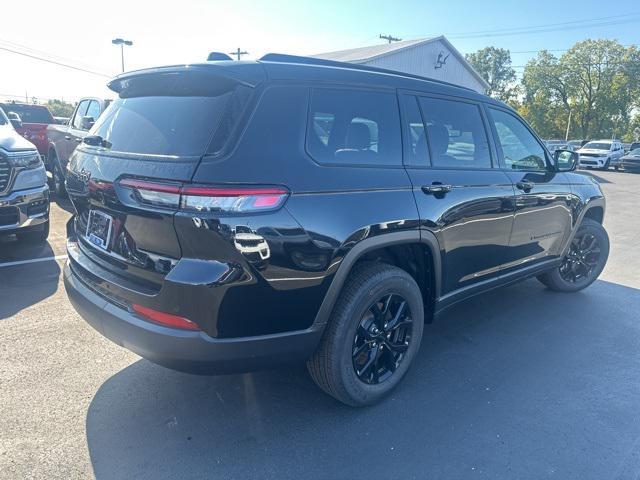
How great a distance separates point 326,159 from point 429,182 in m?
0.84

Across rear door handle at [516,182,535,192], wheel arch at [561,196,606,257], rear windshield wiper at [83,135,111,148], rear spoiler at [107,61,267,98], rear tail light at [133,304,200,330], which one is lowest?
rear tail light at [133,304,200,330]

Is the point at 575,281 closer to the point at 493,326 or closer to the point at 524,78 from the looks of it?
the point at 493,326

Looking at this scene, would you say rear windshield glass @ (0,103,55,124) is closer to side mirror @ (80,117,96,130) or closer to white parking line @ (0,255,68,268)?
side mirror @ (80,117,96,130)

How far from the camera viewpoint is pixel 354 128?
263 cm

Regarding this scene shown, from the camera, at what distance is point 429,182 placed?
2.88 m

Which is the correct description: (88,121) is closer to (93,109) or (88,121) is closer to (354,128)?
(93,109)

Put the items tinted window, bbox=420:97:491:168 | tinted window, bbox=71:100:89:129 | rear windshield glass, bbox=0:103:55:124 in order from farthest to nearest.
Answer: rear windshield glass, bbox=0:103:55:124
tinted window, bbox=71:100:89:129
tinted window, bbox=420:97:491:168

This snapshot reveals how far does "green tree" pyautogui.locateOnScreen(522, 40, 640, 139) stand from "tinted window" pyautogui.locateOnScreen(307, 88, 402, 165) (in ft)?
177

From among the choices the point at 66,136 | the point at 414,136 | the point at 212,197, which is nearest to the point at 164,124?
the point at 212,197

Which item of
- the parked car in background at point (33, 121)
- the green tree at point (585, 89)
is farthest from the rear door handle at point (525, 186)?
the green tree at point (585, 89)

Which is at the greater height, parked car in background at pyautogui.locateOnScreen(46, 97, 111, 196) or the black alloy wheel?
parked car in background at pyautogui.locateOnScreen(46, 97, 111, 196)

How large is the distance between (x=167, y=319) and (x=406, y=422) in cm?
153

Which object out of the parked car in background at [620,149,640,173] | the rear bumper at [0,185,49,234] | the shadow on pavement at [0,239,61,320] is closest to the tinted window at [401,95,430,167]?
the shadow on pavement at [0,239,61,320]

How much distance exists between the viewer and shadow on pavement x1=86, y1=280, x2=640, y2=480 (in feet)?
7.55
